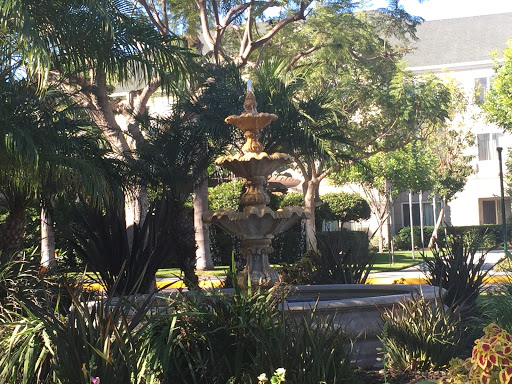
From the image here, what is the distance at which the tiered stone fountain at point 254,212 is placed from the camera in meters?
9.54

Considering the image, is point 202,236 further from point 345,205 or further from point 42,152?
point 42,152

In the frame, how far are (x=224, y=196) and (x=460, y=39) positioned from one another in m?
26.4

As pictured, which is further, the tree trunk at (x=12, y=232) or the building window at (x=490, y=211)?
the building window at (x=490, y=211)

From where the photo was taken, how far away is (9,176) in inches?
358

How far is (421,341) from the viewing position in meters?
6.55

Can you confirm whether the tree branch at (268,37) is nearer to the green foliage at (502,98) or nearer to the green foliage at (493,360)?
the green foliage at (502,98)

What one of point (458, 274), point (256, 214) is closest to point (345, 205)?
point (458, 274)

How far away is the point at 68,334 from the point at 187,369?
87 centimetres

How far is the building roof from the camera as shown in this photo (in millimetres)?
44000

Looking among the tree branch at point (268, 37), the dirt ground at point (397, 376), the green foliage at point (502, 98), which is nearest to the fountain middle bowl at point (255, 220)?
the dirt ground at point (397, 376)

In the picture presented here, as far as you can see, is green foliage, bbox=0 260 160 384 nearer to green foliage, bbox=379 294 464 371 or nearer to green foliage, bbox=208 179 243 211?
green foliage, bbox=379 294 464 371

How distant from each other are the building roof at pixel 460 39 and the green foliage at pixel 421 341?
126 feet

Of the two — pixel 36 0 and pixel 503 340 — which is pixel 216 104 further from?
pixel 503 340

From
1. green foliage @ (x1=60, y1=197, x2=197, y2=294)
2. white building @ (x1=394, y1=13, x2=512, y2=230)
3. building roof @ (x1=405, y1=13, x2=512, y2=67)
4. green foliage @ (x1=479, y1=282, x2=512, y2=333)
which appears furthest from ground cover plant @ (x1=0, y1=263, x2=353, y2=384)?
building roof @ (x1=405, y1=13, x2=512, y2=67)
